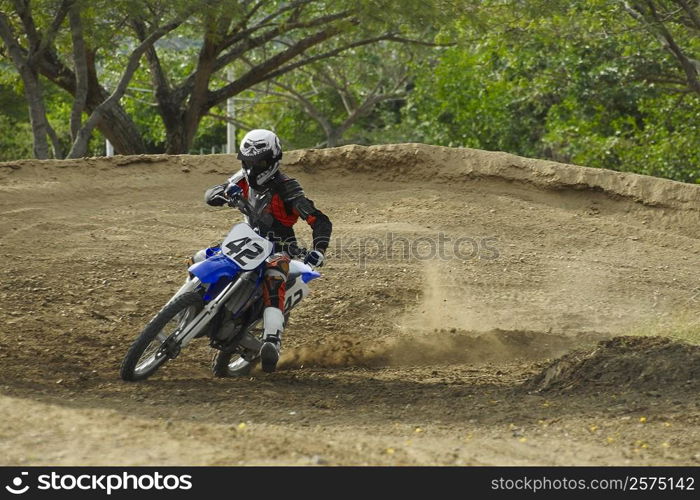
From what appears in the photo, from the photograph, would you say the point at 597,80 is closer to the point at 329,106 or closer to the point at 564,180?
the point at 564,180

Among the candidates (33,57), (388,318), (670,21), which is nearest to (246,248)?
(388,318)

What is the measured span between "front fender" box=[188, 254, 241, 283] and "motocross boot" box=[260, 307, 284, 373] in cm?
39

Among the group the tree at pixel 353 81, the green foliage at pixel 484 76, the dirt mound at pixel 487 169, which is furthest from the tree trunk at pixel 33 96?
the tree at pixel 353 81

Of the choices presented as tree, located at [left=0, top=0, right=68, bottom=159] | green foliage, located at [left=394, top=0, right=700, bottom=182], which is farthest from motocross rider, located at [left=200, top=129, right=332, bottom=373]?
green foliage, located at [left=394, top=0, right=700, bottom=182]

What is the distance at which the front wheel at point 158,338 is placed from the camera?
695cm

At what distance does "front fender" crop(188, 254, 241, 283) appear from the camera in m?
7.11

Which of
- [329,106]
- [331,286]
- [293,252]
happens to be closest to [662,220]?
[331,286]

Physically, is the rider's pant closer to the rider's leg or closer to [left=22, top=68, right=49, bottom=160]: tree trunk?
the rider's leg

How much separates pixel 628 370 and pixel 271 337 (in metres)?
2.61

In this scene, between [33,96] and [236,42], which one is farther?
[236,42]

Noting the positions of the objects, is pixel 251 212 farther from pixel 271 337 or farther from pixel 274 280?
pixel 271 337

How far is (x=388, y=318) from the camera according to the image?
10680 mm

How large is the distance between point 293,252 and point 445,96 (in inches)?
1110

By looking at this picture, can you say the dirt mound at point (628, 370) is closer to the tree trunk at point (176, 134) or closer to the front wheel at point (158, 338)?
the front wheel at point (158, 338)
